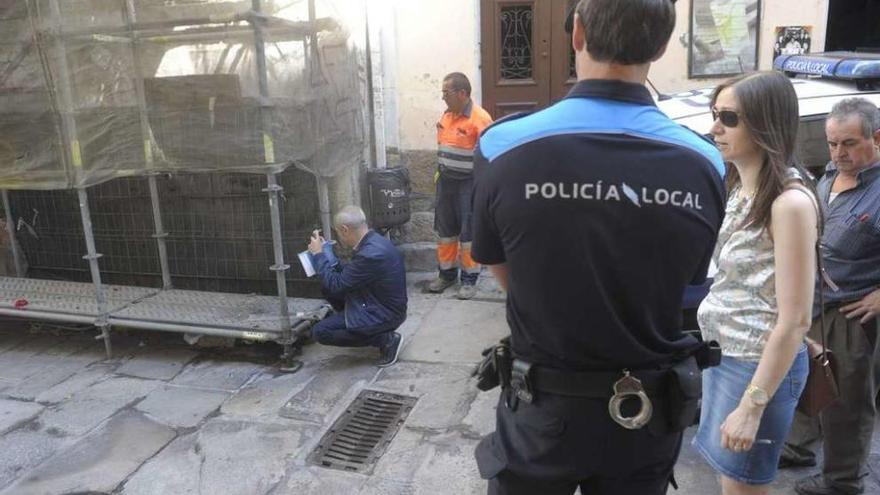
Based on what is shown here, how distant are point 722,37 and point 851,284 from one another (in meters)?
3.84

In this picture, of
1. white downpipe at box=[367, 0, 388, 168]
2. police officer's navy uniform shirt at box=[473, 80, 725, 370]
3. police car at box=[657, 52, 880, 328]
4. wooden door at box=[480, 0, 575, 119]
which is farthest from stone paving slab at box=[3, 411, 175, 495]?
wooden door at box=[480, 0, 575, 119]

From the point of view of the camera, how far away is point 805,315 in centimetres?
193

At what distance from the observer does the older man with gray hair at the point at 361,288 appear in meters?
4.68

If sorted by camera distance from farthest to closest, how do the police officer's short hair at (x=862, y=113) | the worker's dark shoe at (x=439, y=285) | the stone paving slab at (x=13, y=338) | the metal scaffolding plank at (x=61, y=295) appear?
1. the worker's dark shoe at (x=439, y=285)
2. the stone paving slab at (x=13, y=338)
3. the metal scaffolding plank at (x=61, y=295)
4. the police officer's short hair at (x=862, y=113)

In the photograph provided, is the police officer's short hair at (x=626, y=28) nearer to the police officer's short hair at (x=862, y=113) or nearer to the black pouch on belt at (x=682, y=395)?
the black pouch on belt at (x=682, y=395)

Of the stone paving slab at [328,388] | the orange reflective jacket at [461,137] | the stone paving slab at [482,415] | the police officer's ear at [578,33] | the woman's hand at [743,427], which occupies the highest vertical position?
the police officer's ear at [578,33]

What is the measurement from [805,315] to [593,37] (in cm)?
103

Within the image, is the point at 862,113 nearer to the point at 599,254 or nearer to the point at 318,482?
the point at 599,254

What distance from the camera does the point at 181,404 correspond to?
4438 mm

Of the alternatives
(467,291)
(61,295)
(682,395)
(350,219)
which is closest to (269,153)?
(350,219)

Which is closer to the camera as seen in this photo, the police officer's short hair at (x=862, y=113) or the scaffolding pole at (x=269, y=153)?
the police officer's short hair at (x=862, y=113)

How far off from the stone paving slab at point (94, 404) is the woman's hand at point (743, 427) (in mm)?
3727

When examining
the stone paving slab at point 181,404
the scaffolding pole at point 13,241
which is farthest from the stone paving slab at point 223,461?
the scaffolding pole at point 13,241

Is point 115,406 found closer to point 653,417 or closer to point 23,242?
point 23,242
